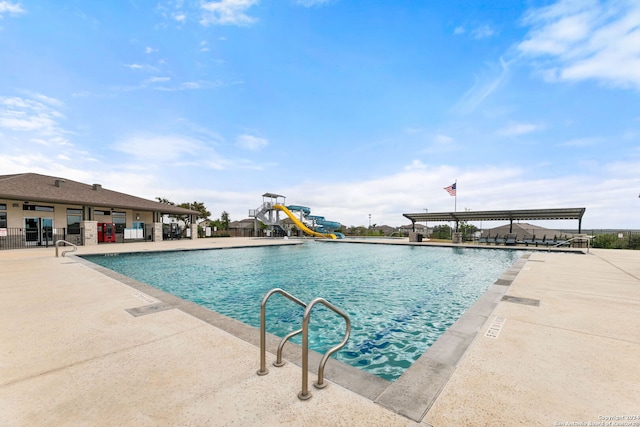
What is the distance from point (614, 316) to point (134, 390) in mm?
6518

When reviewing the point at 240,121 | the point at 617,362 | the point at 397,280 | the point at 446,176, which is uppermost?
the point at 240,121

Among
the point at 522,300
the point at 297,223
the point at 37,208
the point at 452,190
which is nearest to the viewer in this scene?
the point at 522,300

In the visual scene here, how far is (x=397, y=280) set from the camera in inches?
337

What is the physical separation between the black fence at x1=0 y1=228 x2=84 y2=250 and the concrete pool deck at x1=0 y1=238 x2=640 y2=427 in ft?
61.7

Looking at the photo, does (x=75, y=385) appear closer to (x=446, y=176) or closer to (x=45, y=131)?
(x=45, y=131)

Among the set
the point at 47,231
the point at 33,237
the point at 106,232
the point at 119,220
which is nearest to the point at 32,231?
the point at 33,237

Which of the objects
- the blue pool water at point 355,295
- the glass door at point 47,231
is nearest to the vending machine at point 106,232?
the glass door at point 47,231

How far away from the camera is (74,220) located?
19.8 m

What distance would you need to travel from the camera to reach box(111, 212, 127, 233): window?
22.5 m

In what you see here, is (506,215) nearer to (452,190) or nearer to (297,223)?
(452,190)

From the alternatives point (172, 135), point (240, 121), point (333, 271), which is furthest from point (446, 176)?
point (172, 135)

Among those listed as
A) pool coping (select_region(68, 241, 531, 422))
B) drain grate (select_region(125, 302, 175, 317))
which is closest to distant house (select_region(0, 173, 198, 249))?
drain grate (select_region(125, 302, 175, 317))

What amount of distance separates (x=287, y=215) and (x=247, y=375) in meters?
32.3

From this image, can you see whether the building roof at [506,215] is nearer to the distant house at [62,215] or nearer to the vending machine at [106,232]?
the distant house at [62,215]
